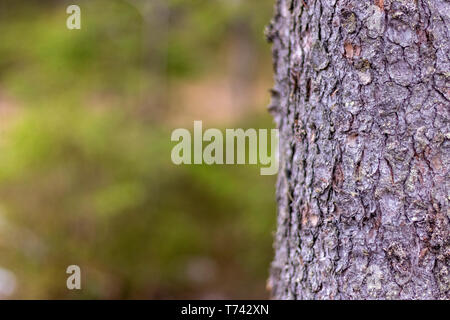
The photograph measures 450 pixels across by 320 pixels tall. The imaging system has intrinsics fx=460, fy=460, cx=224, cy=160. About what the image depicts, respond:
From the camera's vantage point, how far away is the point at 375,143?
1.43 m

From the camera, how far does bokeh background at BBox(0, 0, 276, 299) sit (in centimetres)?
434

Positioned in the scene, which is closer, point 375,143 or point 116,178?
point 375,143

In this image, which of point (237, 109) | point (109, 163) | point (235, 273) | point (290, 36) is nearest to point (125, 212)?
point (109, 163)

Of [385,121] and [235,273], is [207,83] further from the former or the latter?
[385,121]

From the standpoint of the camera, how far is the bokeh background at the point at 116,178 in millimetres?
4336

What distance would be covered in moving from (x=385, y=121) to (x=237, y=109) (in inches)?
312

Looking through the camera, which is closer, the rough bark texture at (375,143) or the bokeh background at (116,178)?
the rough bark texture at (375,143)

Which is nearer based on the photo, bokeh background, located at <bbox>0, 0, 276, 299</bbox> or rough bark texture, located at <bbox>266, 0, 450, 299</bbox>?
rough bark texture, located at <bbox>266, 0, 450, 299</bbox>

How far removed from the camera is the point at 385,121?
141 centimetres

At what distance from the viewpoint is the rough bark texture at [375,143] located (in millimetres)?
1382

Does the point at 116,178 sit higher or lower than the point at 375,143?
lower

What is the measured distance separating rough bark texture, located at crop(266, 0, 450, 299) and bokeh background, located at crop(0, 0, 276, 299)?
9.47ft

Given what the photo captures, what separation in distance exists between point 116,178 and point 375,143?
135 inches

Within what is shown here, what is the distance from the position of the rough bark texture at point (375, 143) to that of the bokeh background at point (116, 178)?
2.89 meters
